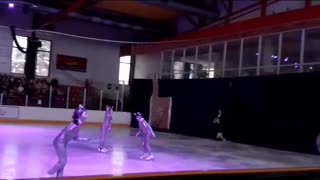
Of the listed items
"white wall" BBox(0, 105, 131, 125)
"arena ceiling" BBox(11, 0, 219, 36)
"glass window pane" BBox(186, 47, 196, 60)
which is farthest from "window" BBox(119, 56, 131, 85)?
"white wall" BBox(0, 105, 131, 125)

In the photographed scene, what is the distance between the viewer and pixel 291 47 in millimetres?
17484

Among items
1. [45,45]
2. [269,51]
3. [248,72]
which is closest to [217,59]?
[248,72]

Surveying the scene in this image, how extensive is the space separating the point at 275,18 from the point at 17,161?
1282cm

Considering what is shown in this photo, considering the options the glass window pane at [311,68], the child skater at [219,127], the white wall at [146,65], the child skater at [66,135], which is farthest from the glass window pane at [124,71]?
the child skater at [66,135]

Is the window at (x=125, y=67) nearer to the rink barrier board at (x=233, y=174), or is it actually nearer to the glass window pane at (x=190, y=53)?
the glass window pane at (x=190, y=53)

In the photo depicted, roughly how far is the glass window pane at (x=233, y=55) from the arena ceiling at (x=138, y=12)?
3.29 m

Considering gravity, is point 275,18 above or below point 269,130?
above

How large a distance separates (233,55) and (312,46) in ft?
15.0

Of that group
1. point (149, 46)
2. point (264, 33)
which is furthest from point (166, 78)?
point (264, 33)

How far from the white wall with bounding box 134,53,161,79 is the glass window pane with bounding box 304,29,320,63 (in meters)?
9.89

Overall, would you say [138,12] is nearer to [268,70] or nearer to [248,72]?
[248,72]

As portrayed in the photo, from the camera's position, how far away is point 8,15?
17.0 meters

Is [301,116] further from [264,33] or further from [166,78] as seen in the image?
[166,78]

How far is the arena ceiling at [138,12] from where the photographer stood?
2169 centimetres
